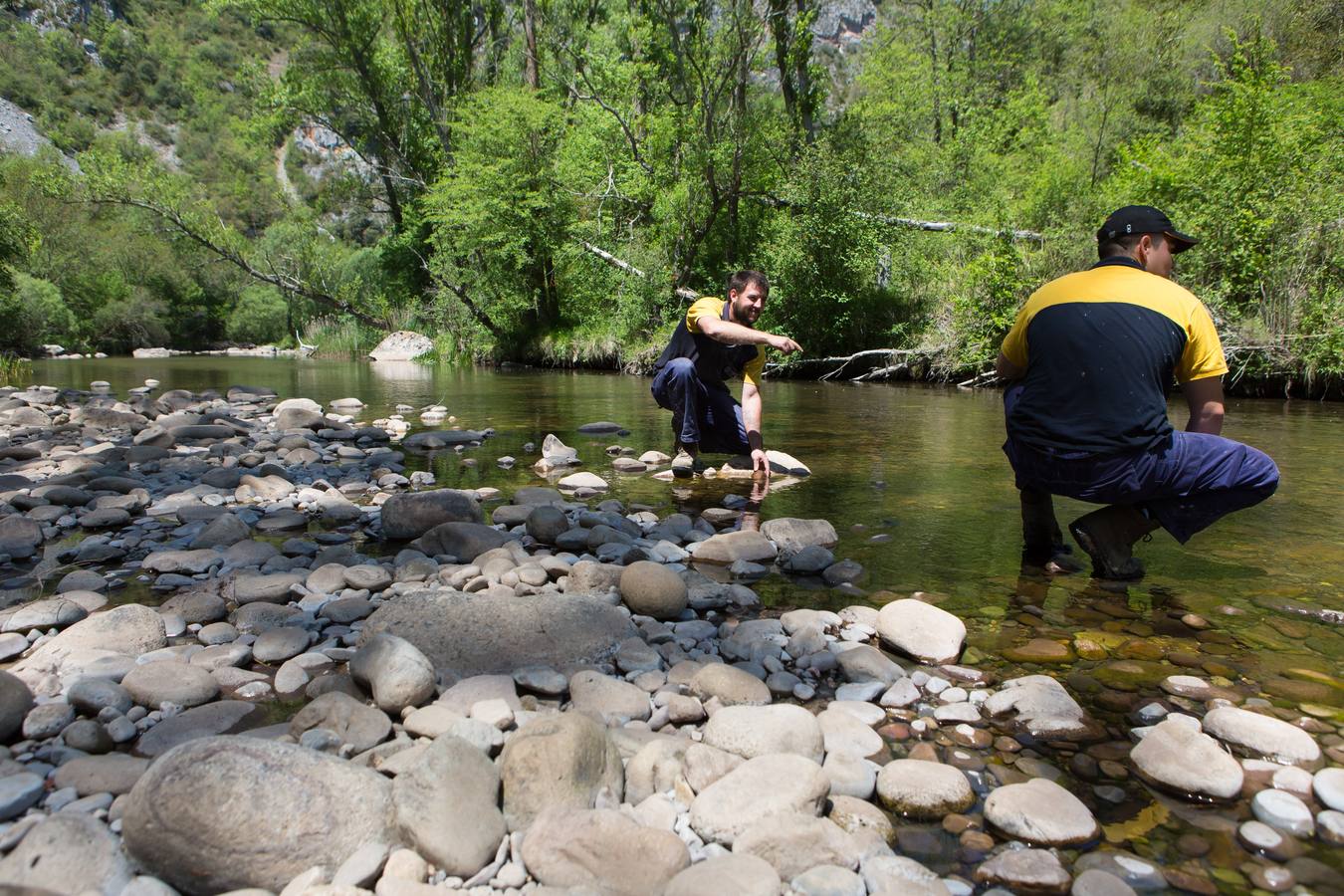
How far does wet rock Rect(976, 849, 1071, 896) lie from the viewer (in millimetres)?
1677

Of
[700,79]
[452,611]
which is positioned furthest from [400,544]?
[700,79]

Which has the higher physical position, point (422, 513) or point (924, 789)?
point (422, 513)

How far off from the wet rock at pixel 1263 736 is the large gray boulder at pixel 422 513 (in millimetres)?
3652

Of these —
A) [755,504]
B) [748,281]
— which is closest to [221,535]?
[755,504]

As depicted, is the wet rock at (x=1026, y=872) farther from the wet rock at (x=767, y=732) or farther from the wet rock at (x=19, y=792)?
the wet rock at (x=19, y=792)

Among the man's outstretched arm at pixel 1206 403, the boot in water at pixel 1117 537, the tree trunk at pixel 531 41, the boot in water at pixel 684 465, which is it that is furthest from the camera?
the tree trunk at pixel 531 41

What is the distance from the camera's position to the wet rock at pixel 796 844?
5.70 feet

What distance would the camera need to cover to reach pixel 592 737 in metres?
2.07

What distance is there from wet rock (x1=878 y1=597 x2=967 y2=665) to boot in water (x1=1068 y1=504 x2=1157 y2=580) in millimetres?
1030

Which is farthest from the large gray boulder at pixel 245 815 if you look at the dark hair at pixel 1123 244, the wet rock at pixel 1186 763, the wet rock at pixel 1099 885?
the dark hair at pixel 1123 244

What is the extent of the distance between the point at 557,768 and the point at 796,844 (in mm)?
617

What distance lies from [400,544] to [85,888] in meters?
2.90

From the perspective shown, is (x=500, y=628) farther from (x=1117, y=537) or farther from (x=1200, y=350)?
(x=1200, y=350)

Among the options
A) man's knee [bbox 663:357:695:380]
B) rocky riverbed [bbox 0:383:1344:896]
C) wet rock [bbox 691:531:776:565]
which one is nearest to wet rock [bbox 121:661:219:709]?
rocky riverbed [bbox 0:383:1344:896]
